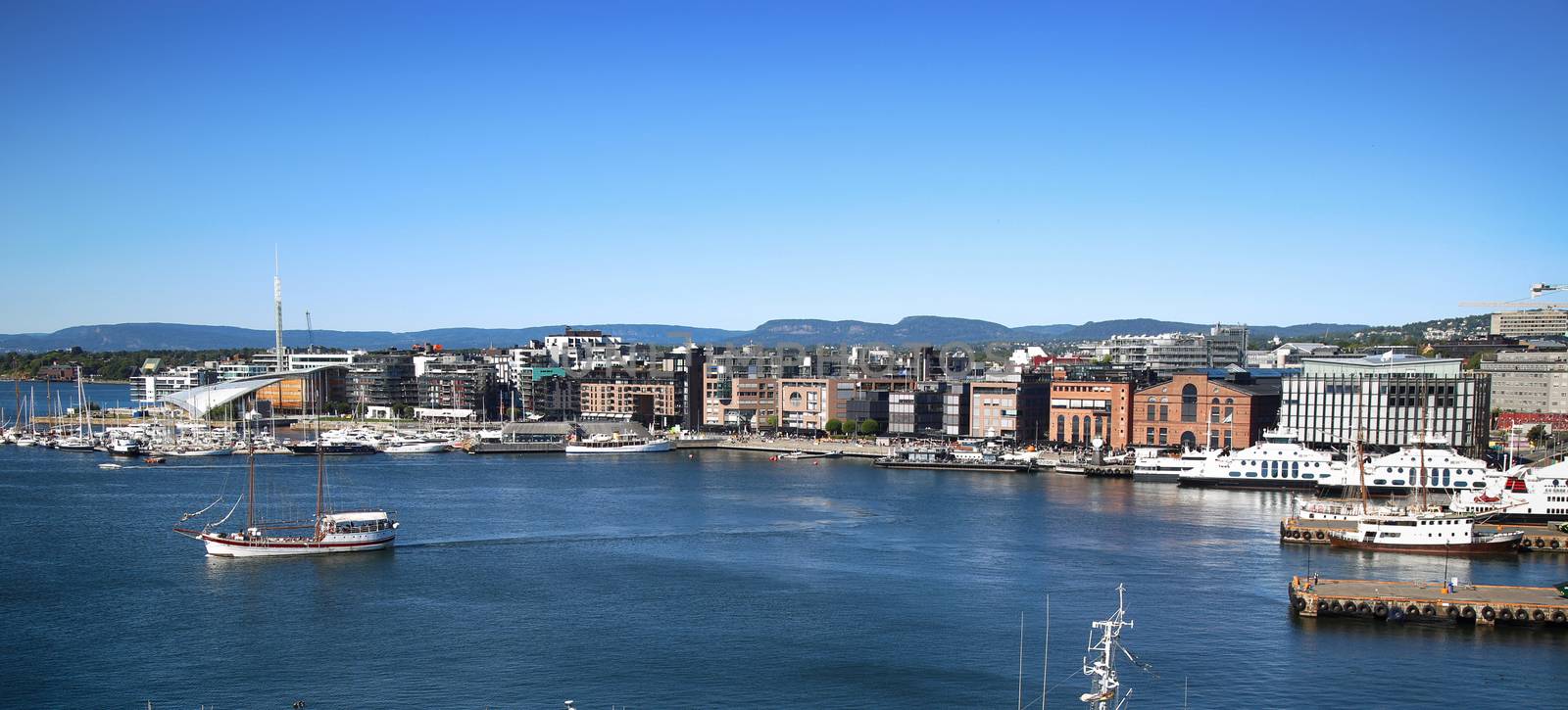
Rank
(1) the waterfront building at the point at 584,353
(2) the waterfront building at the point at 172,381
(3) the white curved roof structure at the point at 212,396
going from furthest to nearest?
(2) the waterfront building at the point at 172,381
(1) the waterfront building at the point at 584,353
(3) the white curved roof structure at the point at 212,396

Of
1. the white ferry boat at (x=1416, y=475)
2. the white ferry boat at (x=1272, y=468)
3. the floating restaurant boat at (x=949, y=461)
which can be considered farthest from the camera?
the floating restaurant boat at (x=949, y=461)

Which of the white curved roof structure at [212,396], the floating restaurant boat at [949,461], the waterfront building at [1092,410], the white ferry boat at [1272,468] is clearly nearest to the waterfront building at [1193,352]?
the waterfront building at [1092,410]

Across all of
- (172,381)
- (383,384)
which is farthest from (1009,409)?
(172,381)

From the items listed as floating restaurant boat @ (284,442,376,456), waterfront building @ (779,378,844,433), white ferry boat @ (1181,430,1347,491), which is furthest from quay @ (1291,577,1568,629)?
floating restaurant boat @ (284,442,376,456)

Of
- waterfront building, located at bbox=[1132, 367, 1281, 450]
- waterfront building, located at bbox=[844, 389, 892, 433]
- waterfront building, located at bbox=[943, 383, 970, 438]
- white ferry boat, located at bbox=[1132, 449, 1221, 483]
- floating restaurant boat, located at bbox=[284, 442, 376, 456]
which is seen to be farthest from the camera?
waterfront building, located at bbox=[844, 389, 892, 433]

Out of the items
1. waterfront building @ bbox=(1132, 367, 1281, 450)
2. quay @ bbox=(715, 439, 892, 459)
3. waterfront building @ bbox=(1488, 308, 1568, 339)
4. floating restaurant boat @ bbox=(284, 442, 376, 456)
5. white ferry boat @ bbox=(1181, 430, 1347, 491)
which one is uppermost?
waterfront building @ bbox=(1488, 308, 1568, 339)

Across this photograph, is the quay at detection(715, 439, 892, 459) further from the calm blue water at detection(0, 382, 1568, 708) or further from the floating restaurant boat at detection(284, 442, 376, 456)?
the calm blue water at detection(0, 382, 1568, 708)

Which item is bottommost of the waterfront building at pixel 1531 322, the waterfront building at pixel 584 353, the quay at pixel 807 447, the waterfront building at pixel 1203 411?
the quay at pixel 807 447

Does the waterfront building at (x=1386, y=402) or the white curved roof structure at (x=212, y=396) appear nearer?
the waterfront building at (x=1386, y=402)

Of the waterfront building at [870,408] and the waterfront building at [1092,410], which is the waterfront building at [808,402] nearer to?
the waterfront building at [870,408]
